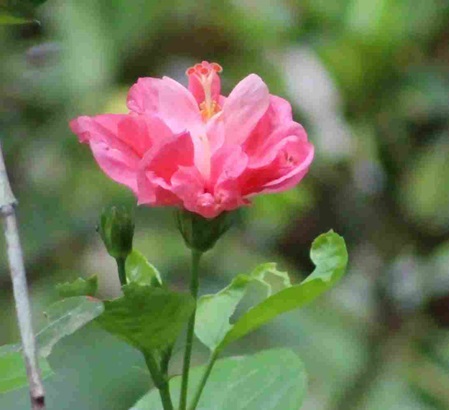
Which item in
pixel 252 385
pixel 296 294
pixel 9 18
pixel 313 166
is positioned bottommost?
pixel 313 166

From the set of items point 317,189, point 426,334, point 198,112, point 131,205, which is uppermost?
point 198,112

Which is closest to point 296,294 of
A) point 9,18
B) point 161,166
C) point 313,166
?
point 161,166

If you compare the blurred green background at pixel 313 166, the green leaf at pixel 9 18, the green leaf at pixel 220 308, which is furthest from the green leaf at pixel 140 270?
the blurred green background at pixel 313 166

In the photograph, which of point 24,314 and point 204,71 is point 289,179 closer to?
point 204,71

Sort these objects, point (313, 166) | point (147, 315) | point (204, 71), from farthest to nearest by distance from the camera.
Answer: point (313, 166), point (204, 71), point (147, 315)

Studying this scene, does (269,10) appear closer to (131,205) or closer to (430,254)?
(131,205)

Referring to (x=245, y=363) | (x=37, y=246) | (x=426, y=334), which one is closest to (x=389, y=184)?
(x=426, y=334)
